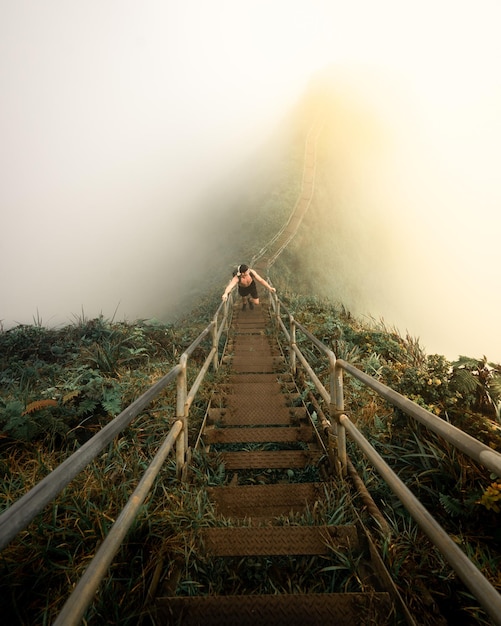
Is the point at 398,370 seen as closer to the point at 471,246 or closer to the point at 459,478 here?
the point at 459,478

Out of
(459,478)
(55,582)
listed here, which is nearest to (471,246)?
(459,478)

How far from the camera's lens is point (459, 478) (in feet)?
8.51

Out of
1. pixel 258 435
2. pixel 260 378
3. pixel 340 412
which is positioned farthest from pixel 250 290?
pixel 340 412

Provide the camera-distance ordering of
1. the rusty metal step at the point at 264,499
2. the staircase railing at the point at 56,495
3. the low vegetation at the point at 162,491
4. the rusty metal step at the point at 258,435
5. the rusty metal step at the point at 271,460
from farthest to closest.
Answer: the rusty metal step at the point at 258,435
the rusty metal step at the point at 271,460
the rusty metal step at the point at 264,499
the low vegetation at the point at 162,491
the staircase railing at the point at 56,495

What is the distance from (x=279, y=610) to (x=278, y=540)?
0.42 metres

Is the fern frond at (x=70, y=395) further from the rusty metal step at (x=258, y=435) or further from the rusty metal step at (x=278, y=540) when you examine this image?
the rusty metal step at (x=278, y=540)

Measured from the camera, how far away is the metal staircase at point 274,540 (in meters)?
1.68

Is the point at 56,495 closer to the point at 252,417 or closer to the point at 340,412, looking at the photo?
the point at 340,412

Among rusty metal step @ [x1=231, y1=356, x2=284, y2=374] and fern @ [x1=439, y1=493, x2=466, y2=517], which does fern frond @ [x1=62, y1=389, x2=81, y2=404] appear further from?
fern @ [x1=439, y1=493, x2=466, y2=517]

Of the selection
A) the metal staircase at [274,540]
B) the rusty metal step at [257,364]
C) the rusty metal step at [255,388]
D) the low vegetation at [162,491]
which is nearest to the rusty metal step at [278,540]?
the metal staircase at [274,540]

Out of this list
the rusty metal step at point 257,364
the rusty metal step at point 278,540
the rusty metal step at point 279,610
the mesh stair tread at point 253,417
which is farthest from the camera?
the rusty metal step at point 257,364

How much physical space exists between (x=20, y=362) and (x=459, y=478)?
27.8ft

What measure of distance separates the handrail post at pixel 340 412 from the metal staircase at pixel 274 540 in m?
0.24

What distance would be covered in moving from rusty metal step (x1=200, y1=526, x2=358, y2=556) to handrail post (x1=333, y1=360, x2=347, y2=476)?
647mm
